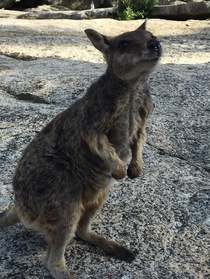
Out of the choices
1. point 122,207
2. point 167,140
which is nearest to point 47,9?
point 167,140

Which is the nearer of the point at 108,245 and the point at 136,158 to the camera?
the point at 108,245

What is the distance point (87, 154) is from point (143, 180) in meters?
1.01

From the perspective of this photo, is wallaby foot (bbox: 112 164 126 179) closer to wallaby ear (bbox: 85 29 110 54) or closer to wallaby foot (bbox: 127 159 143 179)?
wallaby foot (bbox: 127 159 143 179)

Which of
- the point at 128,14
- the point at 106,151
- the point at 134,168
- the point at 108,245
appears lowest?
the point at 108,245

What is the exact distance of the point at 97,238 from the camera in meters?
2.99

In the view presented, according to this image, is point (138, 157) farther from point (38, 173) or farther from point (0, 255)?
point (0, 255)

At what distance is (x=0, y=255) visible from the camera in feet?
9.28

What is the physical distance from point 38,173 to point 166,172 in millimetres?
1533

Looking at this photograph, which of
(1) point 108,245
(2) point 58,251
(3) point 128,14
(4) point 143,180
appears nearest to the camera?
→ (2) point 58,251

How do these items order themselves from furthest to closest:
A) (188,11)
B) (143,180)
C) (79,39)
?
(188,11)
(79,39)
(143,180)

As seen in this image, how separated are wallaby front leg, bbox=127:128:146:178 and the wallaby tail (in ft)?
2.96

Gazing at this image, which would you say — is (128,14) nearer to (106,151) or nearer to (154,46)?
(154,46)

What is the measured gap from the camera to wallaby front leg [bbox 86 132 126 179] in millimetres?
2771

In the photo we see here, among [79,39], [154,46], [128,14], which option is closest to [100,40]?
[154,46]
